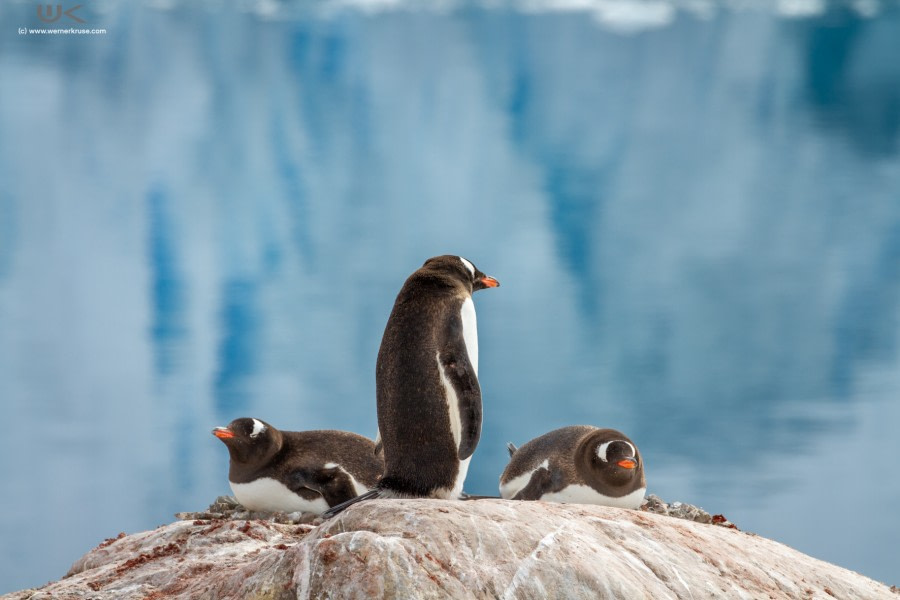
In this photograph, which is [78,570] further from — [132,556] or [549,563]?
[549,563]

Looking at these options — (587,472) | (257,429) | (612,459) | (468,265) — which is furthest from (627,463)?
(257,429)

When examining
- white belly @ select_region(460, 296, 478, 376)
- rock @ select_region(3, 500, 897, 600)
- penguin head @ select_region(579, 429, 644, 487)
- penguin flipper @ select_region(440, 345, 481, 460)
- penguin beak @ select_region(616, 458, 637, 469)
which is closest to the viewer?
rock @ select_region(3, 500, 897, 600)

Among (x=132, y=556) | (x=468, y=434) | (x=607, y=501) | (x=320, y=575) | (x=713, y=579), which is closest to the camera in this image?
(x=320, y=575)

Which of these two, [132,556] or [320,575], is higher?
[320,575]

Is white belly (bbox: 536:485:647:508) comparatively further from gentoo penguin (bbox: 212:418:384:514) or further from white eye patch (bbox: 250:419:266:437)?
white eye patch (bbox: 250:419:266:437)

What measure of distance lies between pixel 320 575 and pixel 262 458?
3.34m

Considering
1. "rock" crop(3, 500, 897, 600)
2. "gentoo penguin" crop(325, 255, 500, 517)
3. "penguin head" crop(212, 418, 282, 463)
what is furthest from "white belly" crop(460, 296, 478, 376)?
"penguin head" crop(212, 418, 282, 463)

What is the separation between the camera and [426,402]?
4.87 m

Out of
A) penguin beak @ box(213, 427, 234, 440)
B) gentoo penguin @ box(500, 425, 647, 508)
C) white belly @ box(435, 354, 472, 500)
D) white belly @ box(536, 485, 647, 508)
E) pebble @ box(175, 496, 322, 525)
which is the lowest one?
pebble @ box(175, 496, 322, 525)

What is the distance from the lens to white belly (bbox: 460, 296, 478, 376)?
16.8ft

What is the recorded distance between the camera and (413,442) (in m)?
4.89

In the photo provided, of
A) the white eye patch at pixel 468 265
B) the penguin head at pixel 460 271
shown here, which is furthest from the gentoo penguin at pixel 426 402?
the white eye patch at pixel 468 265

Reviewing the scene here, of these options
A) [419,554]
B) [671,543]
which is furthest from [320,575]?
[671,543]

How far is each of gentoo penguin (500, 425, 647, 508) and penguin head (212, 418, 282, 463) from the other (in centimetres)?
188
